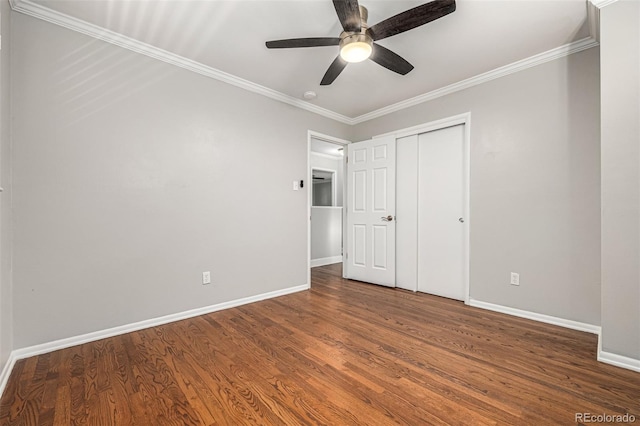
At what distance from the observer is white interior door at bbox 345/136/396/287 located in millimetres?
3775

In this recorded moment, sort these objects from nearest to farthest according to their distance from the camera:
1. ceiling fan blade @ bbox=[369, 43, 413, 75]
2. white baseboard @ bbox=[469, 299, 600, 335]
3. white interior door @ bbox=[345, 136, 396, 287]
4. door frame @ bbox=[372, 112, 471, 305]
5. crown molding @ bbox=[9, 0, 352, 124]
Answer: crown molding @ bbox=[9, 0, 352, 124] < ceiling fan blade @ bbox=[369, 43, 413, 75] < white baseboard @ bbox=[469, 299, 600, 335] < door frame @ bbox=[372, 112, 471, 305] < white interior door @ bbox=[345, 136, 396, 287]

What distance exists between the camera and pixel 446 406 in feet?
4.64

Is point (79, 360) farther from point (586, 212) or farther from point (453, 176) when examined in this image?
point (586, 212)

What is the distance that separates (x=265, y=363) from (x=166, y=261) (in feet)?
4.59

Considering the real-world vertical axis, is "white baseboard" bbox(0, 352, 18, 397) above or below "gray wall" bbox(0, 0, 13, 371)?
below

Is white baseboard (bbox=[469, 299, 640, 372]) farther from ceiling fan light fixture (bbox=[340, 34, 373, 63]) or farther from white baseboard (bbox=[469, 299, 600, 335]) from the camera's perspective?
ceiling fan light fixture (bbox=[340, 34, 373, 63])

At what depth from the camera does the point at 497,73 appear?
2.84 m

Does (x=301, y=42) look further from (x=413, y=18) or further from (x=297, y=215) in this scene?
(x=297, y=215)

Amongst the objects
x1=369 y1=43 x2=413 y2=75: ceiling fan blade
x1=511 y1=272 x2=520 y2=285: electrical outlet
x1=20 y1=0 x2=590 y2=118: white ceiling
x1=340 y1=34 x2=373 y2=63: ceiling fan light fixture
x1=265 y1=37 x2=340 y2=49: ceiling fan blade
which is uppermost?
x1=20 y1=0 x2=590 y2=118: white ceiling

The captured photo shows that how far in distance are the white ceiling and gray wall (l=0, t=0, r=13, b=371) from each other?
35cm

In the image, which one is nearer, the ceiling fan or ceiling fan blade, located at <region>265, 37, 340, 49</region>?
the ceiling fan

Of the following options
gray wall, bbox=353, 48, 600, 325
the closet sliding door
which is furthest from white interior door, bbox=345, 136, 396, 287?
gray wall, bbox=353, 48, 600, 325

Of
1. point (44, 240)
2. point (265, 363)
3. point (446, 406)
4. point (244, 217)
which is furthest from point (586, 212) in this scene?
point (44, 240)

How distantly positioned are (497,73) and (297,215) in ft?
8.94
